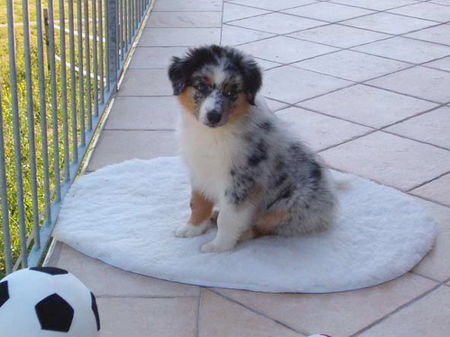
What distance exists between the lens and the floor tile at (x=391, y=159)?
398cm

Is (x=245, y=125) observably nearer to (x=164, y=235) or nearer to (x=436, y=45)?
(x=164, y=235)

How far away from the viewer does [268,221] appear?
326cm

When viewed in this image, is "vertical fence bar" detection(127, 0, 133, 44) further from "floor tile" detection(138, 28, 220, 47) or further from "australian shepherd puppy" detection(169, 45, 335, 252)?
"australian shepherd puppy" detection(169, 45, 335, 252)

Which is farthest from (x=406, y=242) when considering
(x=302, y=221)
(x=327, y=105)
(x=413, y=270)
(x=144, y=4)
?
(x=144, y=4)

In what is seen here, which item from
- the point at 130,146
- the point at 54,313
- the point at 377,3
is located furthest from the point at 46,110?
the point at 377,3

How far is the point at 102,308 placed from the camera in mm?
2801

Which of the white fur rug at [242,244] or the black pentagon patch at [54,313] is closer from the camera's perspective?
the black pentagon patch at [54,313]

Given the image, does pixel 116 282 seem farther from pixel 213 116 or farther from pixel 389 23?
pixel 389 23

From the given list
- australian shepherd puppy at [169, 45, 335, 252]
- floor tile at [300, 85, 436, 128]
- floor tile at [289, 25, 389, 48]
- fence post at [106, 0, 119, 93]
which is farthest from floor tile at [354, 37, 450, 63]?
australian shepherd puppy at [169, 45, 335, 252]

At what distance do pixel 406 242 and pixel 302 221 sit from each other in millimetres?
464

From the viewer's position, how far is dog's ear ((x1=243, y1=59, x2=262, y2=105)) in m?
2.96

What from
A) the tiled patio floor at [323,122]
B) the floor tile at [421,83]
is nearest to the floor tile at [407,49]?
the tiled patio floor at [323,122]

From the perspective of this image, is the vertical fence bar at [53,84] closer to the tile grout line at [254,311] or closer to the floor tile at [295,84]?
the tile grout line at [254,311]

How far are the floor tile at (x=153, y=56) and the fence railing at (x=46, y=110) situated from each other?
0.11m
